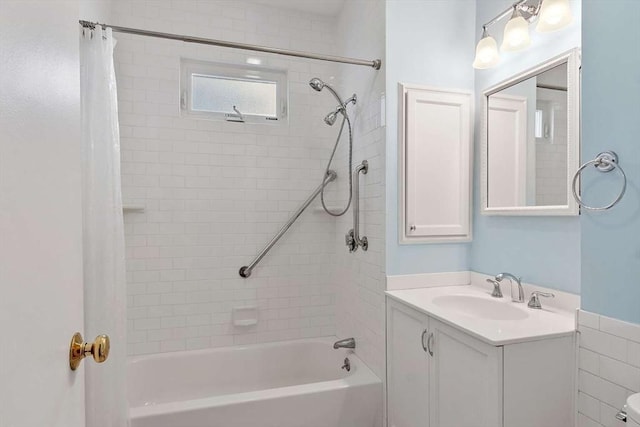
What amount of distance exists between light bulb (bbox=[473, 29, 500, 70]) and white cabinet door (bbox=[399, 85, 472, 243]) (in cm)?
22

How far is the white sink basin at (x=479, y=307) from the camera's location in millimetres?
1655

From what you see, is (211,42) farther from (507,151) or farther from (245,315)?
(245,315)

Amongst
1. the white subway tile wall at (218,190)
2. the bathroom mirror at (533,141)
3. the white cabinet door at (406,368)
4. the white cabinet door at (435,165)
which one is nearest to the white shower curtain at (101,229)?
the white subway tile wall at (218,190)

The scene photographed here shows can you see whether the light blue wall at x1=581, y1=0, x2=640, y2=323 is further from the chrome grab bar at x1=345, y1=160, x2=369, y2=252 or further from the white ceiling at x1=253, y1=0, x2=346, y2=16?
the white ceiling at x1=253, y1=0, x2=346, y2=16

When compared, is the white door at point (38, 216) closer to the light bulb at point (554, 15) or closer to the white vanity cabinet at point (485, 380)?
the white vanity cabinet at point (485, 380)

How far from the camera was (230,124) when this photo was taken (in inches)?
101

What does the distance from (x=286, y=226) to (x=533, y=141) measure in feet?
5.34

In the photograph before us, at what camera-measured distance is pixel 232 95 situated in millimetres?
2629

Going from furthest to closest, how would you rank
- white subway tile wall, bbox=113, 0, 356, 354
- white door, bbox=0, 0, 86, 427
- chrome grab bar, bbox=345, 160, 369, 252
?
white subway tile wall, bbox=113, 0, 356, 354 → chrome grab bar, bbox=345, 160, 369, 252 → white door, bbox=0, 0, 86, 427

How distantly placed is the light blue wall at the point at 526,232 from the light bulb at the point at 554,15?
0.24 feet

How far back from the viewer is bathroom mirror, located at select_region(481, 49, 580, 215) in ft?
5.10

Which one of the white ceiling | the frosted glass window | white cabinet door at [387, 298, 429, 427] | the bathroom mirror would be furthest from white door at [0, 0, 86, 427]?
the white ceiling

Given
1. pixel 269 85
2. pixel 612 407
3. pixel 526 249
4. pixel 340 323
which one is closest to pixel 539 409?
pixel 612 407

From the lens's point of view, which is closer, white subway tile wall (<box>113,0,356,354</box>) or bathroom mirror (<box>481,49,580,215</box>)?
bathroom mirror (<box>481,49,580,215</box>)
